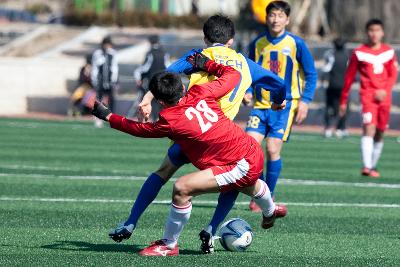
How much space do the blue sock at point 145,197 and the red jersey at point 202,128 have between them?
0.53 m

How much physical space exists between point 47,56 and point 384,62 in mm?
23678

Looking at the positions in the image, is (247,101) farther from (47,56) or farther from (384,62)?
(47,56)

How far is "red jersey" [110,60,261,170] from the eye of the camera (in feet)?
27.9

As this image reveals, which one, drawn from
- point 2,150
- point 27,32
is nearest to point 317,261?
point 2,150

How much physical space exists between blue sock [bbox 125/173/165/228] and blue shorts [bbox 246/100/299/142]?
2857 millimetres

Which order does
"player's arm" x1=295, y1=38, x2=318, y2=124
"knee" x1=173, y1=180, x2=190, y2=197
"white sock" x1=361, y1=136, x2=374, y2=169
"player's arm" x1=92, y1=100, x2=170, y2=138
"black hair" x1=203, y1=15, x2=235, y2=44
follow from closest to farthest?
"player's arm" x1=92, y1=100, x2=170, y2=138 → "knee" x1=173, y1=180, x2=190, y2=197 → "black hair" x1=203, y1=15, x2=235, y2=44 → "player's arm" x1=295, y1=38, x2=318, y2=124 → "white sock" x1=361, y1=136, x2=374, y2=169

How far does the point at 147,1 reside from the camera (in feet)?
161

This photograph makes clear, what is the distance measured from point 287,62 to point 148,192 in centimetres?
340

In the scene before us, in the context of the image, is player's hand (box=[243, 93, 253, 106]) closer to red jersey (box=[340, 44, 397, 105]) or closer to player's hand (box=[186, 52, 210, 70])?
player's hand (box=[186, 52, 210, 70])

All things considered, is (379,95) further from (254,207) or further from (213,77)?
(213,77)

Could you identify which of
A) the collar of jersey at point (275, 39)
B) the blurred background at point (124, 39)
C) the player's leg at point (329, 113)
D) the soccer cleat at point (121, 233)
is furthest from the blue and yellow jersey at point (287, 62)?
the blurred background at point (124, 39)

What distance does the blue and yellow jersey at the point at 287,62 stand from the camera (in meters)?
Result: 12.2

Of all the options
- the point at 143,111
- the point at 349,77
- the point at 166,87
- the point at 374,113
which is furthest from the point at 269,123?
the point at 374,113

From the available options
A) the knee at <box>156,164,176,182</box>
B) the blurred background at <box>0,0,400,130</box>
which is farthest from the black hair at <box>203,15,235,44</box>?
the blurred background at <box>0,0,400,130</box>
